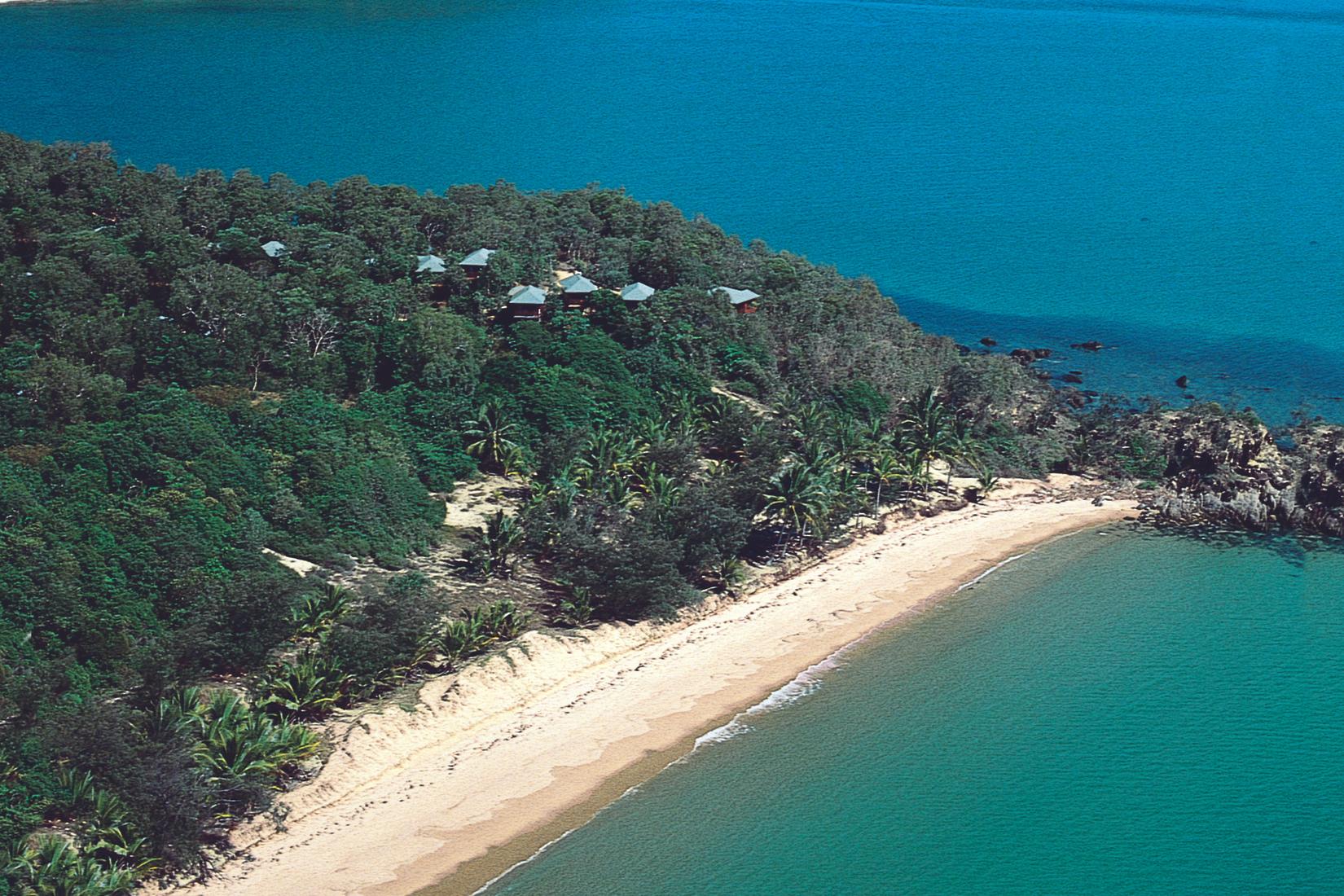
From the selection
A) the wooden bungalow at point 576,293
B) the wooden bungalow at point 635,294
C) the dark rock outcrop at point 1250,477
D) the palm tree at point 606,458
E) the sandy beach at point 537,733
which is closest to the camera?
the sandy beach at point 537,733

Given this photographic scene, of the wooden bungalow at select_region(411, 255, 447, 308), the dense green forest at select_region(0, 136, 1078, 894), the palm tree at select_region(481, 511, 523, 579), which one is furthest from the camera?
the wooden bungalow at select_region(411, 255, 447, 308)

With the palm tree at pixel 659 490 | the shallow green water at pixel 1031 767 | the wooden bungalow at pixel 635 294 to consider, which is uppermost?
the wooden bungalow at pixel 635 294

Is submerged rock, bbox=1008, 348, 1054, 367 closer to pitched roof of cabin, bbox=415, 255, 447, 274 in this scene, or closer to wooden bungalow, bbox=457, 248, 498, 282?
wooden bungalow, bbox=457, 248, 498, 282

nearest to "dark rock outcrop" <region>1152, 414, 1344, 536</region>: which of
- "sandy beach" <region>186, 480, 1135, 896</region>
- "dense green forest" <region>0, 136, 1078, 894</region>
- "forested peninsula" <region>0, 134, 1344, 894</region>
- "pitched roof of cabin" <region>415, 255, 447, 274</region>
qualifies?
"forested peninsula" <region>0, 134, 1344, 894</region>

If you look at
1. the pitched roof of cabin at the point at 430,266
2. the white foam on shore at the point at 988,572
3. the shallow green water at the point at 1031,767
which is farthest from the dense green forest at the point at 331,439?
the shallow green water at the point at 1031,767

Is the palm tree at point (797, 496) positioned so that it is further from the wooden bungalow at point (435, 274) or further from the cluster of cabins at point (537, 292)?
the wooden bungalow at point (435, 274)

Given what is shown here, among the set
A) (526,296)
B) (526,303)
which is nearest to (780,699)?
(526,303)

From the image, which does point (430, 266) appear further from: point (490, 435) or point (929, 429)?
point (929, 429)

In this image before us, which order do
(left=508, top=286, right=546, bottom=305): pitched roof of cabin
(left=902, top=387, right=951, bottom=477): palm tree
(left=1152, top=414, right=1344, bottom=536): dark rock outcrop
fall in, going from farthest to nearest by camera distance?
(left=508, top=286, right=546, bottom=305): pitched roof of cabin → (left=1152, top=414, right=1344, bottom=536): dark rock outcrop → (left=902, top=387, right=951, bottom=477): palm tree
